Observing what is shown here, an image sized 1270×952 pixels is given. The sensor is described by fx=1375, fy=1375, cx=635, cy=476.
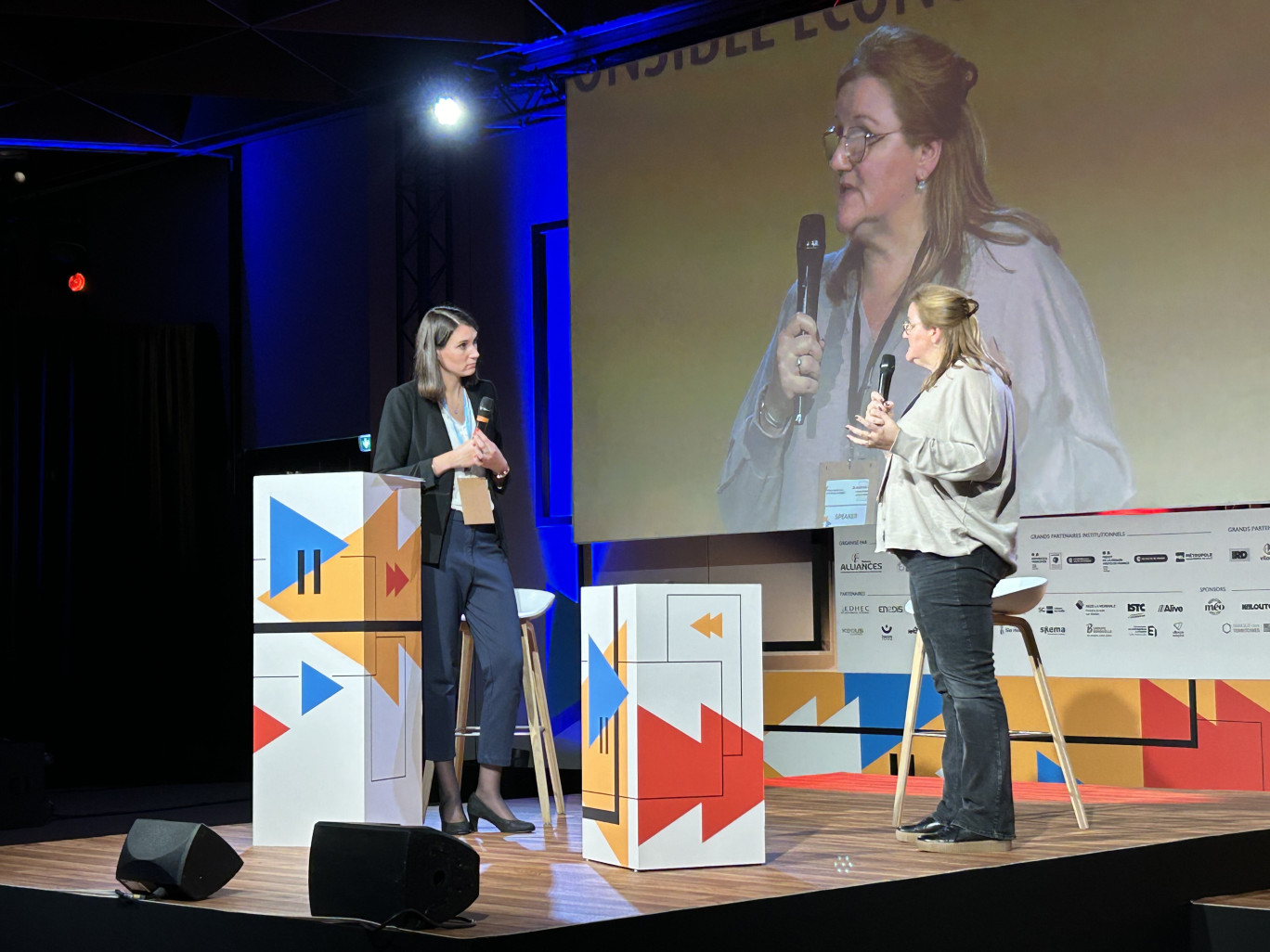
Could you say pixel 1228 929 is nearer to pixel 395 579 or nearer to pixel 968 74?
pixel 395 579

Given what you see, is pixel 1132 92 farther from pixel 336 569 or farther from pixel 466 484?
pixel 336 569

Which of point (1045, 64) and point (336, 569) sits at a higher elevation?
point (1045, 64)

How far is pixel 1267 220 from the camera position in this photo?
15.1 ft

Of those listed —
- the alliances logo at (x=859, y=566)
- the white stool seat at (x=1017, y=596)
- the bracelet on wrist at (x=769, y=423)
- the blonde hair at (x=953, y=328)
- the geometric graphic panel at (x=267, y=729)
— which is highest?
the bracelet on wrist at (x=769, y=423)

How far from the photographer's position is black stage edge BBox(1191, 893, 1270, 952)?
2.96 meters

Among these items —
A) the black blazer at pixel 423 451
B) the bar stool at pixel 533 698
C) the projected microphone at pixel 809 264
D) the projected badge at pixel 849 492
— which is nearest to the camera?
the black blazer at pixel 423 451

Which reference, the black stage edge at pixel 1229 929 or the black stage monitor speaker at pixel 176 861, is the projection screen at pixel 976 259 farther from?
the black stage monitor speaker at pixel 176 861

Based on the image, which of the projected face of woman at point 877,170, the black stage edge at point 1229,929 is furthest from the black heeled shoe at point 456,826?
the projected face of woman at point 877,170

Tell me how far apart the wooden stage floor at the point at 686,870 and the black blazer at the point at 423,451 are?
2.64 ft

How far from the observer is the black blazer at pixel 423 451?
3.66 meters

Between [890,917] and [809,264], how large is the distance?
3606 millimetres

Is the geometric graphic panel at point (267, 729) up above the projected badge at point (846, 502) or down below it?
below

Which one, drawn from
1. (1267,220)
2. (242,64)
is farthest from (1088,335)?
(242,64)

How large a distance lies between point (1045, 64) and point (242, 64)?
12.2 ft
